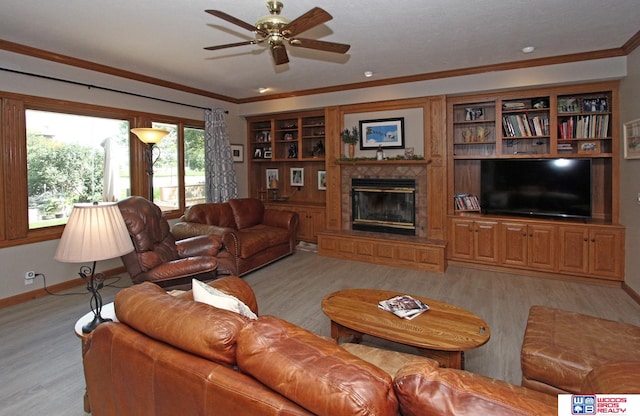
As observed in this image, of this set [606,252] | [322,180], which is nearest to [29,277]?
[322,180]

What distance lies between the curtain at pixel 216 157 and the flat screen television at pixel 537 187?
404 cm

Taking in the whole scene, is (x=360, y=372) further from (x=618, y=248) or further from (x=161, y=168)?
(x=161, y=168)

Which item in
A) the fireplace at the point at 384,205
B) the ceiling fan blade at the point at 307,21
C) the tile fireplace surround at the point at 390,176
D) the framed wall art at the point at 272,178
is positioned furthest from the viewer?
the framed wall art at the point at 272,178

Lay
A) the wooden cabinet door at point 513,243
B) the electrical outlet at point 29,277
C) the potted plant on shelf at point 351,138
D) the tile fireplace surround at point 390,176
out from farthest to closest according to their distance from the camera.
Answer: the potted plant on shelf at point 351,138, the tile fireplace surround at point 390,176, the wooden cabinet door at point 513,243, the electrical outlet at point 29,277

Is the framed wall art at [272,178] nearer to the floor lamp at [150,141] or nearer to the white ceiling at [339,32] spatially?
the floor lamp at [150,141]

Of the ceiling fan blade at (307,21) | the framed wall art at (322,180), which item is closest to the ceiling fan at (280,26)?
the ceiling fan blade at (307,21)

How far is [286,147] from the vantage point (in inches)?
267

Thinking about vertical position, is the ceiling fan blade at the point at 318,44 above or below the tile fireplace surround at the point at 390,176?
above

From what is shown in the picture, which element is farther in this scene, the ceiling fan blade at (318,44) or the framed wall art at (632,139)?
the framed wall art at (632,139)

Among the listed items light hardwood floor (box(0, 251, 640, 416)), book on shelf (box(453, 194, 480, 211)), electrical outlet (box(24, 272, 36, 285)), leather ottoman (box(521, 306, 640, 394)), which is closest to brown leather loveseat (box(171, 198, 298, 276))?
light hardwood floor (box(0, 251, 640, 416))

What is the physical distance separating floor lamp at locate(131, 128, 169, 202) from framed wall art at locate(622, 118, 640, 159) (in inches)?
206

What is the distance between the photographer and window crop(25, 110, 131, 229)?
392 centimetres

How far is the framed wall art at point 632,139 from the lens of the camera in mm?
3569

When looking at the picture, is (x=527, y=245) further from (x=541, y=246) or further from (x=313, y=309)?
(x=313, y=309)
